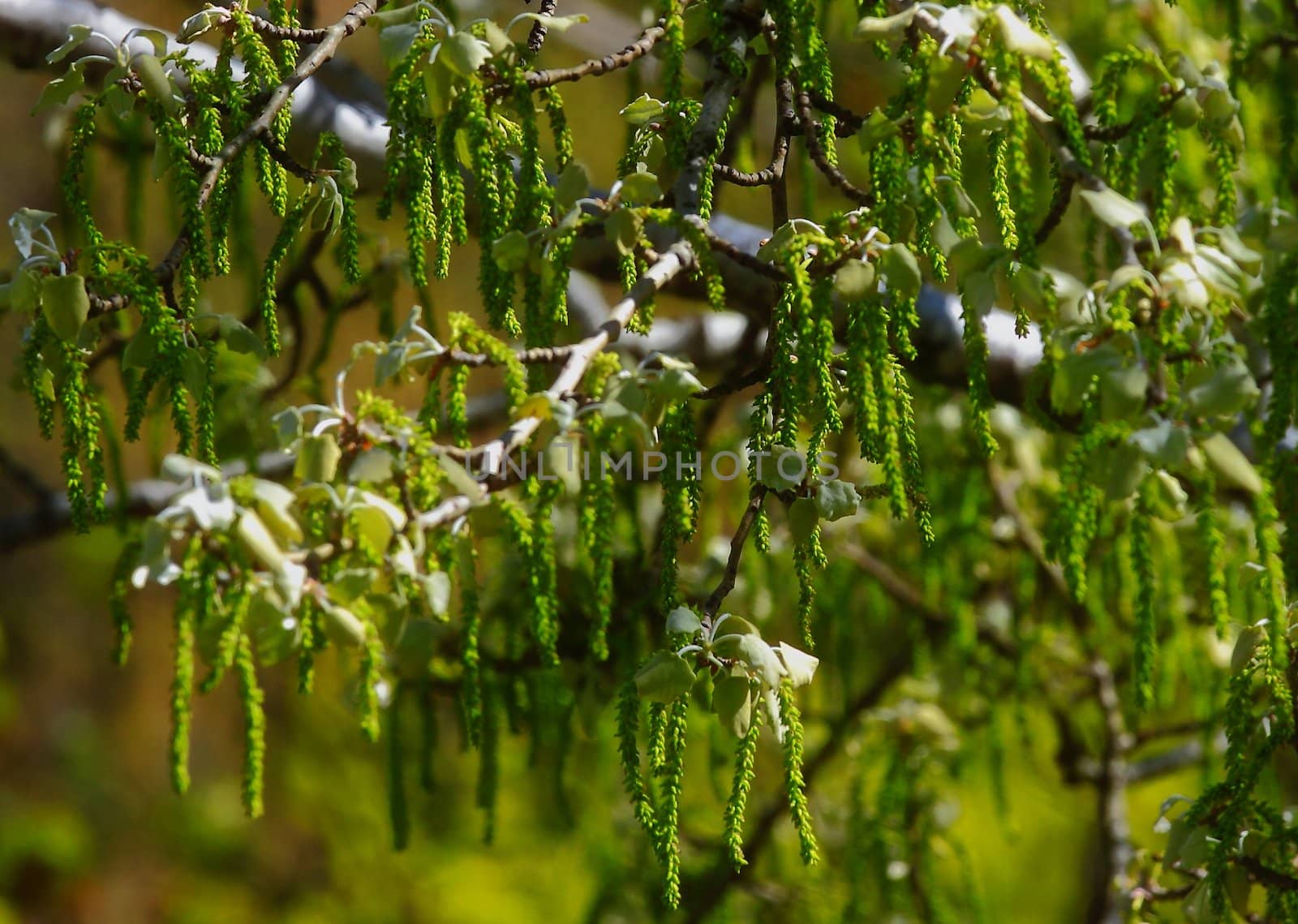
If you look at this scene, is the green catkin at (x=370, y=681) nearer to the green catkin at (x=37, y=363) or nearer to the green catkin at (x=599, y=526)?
the green catkin at (x=599, y=526)

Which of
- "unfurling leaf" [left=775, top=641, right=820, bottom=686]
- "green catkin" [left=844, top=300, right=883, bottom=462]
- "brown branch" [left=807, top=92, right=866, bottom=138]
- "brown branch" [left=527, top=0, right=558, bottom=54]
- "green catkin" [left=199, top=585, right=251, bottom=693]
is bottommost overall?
"unfurling leaf" [left=775, top=641, right=820, bottom=686]

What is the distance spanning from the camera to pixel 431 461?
550 mm

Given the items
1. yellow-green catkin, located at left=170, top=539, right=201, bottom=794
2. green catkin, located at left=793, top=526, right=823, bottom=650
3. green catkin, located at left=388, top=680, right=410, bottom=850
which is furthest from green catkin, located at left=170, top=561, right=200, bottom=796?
green catkin, located at left=388, top=680, right=410, bottom=850

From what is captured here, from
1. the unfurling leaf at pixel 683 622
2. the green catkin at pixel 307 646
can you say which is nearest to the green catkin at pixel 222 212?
the green catkin at pixel 307 646

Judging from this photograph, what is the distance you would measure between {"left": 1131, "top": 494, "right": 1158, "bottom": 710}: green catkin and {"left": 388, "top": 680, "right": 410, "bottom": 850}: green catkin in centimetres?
63

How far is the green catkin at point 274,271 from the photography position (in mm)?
682

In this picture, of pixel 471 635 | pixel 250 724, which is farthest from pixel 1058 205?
pixel 250 724

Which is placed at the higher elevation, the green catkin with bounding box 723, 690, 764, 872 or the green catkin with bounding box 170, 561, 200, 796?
the green catkin with bounding box 170, 561, 200, 796

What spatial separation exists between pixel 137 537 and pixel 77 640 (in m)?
3.64

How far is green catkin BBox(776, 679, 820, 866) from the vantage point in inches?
23.7

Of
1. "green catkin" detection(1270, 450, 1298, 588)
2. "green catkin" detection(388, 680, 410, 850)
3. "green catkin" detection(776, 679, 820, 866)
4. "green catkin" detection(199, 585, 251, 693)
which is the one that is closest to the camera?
"green catkin" detection(199, 585, 251, 693)

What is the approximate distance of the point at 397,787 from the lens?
107 centimetres

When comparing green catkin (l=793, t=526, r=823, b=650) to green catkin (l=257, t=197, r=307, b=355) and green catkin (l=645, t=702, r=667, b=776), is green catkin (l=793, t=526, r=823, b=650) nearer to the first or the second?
green catkin (l=645, t=702, r=667, b=776)

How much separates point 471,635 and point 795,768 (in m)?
0.18
